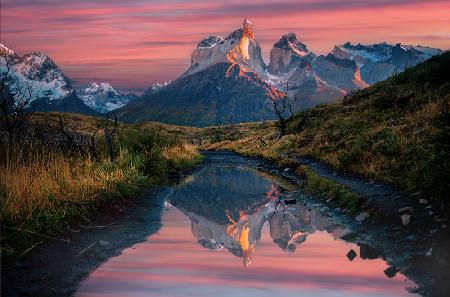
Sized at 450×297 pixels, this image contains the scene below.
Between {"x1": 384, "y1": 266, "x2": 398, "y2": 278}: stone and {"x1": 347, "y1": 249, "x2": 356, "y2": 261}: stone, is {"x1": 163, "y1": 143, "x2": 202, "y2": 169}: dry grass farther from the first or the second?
{"x1": 384, "y1": 266, "x2": 398, "y2": 278}: stone

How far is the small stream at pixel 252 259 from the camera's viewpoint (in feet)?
31.2

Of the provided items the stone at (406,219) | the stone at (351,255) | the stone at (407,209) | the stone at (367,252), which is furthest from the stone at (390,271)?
the stone at (407,209)

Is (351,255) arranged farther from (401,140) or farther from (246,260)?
(401,140)

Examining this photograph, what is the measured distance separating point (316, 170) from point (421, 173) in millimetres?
13725

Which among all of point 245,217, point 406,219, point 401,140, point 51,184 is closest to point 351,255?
point 406,219

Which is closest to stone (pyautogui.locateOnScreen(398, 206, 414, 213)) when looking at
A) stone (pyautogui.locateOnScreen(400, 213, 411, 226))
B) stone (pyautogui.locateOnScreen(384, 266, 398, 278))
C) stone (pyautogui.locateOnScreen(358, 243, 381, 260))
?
stone (pyautogui.locateOnScreen(400, 213, 411, 226))

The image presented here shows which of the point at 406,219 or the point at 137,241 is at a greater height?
the point at 406,219

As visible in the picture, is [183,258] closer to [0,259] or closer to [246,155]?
[0,259]

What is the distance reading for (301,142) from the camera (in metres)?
50.9

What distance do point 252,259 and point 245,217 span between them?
666cm

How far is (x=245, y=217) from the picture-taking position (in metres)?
18.4

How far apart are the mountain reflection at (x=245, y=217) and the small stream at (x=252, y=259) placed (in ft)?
0.10

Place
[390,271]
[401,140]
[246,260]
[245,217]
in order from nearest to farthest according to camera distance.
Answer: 1. [390,271]
2. [246,260]
3. [245,217]
4. [401,140]

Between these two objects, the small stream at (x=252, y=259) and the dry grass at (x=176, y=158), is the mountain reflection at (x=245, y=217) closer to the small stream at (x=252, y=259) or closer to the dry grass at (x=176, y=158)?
the small stream at (x=252, y=259)
